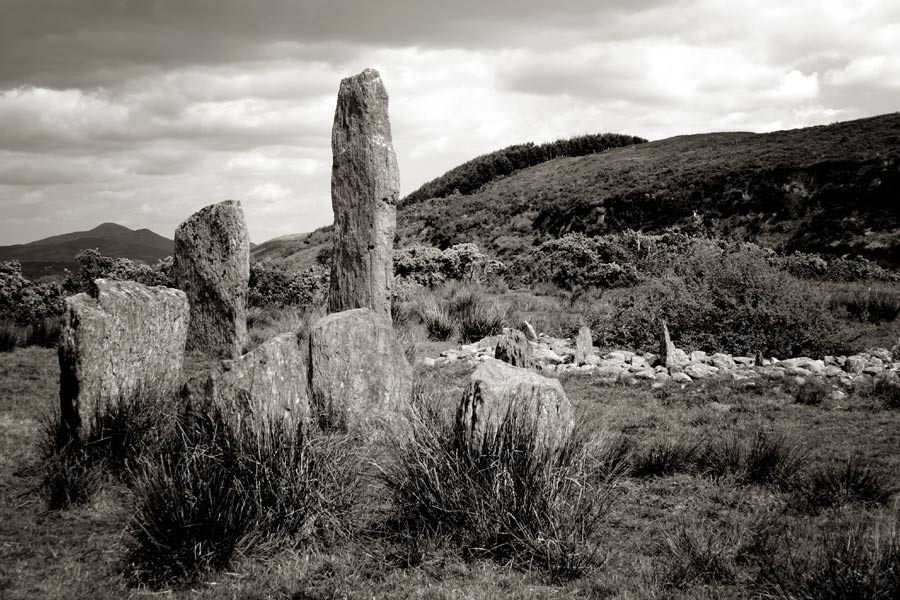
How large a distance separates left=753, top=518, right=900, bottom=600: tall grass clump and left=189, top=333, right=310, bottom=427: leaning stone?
3.28 meters

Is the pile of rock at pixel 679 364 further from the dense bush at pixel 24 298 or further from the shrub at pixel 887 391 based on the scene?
the dense bush at pixel 24 298

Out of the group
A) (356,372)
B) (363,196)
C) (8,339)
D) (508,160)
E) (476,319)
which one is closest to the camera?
(356,372)

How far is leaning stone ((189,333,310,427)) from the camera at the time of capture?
15.9 feet

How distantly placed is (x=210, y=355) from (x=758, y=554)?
8469 millimetres

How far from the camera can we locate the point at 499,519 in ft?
14.0

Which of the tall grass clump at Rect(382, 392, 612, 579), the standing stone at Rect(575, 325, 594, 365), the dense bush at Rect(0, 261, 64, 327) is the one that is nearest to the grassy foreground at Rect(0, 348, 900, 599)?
the tall grass clump at Rect(382, 392, 612, 579)

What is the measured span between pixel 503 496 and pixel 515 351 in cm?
502

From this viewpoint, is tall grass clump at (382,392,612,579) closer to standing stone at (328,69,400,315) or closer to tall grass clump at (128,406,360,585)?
tall grass clump at (128,406,360,585)

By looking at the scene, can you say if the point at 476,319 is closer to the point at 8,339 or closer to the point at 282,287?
the point at 8,339

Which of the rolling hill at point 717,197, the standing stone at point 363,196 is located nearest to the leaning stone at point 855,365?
the standing stone at point 363,196

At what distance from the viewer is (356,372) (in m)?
6.64

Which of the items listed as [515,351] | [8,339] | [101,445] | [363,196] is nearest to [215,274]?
[363,196]

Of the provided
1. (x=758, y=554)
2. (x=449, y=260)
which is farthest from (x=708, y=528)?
(x=449, y=260)

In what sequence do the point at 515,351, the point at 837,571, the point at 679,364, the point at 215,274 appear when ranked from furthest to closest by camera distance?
the point at 215,274
the point at 679,364
the point at 515,351
the point at 837,571
